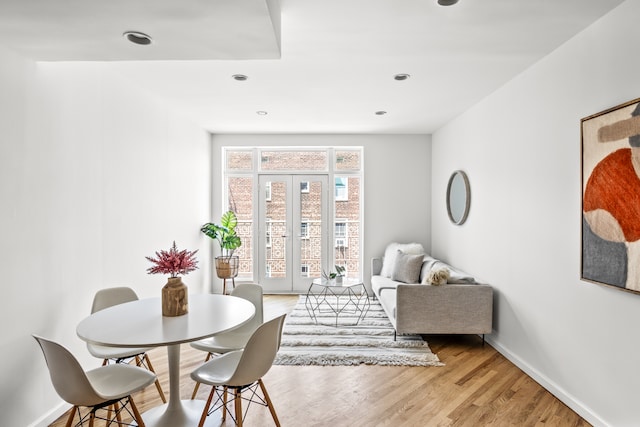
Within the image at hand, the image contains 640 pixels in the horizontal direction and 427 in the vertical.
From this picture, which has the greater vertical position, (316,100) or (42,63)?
(316,100)

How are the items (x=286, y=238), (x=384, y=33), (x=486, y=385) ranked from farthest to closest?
(x=286, y=238), (x=486, y=385), (x=384, y=33)

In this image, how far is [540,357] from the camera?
9.57ft

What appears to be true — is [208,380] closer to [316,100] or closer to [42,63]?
[42,63]

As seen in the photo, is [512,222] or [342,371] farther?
[512,222]

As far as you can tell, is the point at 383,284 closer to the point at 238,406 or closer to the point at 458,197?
the point at 458,197

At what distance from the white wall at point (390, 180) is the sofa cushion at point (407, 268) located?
36.1 inches

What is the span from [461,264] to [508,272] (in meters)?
1.12

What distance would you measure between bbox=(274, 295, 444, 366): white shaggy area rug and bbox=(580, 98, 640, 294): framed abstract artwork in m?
1.62

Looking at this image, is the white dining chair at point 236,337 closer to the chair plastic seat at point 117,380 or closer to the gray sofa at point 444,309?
the chair plastic seat at point 117,380

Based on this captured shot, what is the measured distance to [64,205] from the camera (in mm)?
2588

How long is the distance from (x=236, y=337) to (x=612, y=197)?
8.43 ft

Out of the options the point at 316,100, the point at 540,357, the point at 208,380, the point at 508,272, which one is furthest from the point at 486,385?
the point at 316,100

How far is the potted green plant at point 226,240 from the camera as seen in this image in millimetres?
5402

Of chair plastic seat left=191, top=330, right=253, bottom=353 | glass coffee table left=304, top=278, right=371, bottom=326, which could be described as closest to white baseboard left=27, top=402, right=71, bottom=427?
chair plastic seat left=191, top=330, right=253, bottom=353
